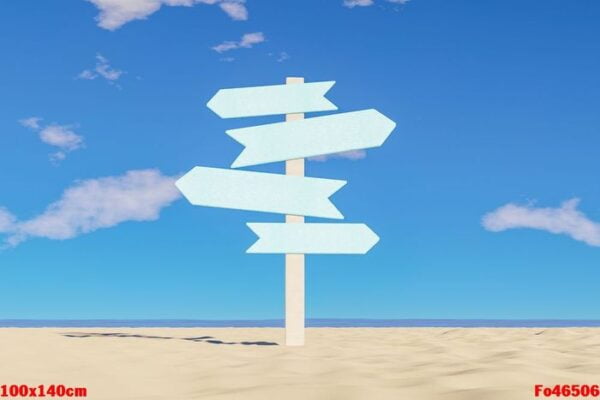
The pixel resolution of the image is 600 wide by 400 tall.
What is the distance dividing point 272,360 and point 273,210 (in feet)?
10.1

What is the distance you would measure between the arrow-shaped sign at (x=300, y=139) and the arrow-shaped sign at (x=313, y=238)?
0.96m

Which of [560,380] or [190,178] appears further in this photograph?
[190,178]

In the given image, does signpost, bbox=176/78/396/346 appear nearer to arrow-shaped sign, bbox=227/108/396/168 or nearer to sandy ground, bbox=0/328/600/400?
arrow-shaped sign, bbox=227/108/396/168

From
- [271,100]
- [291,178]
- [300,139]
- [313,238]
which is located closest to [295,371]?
[313,238]

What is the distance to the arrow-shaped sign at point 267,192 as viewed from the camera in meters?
9.85

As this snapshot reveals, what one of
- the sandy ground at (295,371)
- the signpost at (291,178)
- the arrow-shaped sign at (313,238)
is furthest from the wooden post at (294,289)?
the sandy ground at (295,371)

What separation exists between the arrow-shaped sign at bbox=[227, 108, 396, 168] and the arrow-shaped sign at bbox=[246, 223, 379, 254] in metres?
0.96

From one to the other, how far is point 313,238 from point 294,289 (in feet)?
2.59

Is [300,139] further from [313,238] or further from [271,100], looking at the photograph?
[313,238]

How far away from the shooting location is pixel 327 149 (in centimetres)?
1002

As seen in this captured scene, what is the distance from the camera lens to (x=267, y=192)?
9875 mm

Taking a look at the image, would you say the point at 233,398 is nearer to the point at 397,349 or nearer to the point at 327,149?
the point at 397,349

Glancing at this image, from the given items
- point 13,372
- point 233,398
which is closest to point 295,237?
point 13,372

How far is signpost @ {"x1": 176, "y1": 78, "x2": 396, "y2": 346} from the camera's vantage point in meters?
9.84
